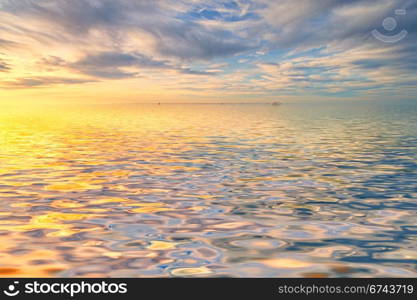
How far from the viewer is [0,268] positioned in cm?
636

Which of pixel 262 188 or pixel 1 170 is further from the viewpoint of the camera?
pixel 1 170

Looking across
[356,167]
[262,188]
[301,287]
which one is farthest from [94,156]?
[301,287]

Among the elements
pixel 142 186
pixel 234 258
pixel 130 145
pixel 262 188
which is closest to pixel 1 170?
pixel 142 186

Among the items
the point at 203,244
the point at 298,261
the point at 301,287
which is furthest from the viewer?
the point at 203,244

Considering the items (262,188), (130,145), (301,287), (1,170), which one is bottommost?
(301,287)

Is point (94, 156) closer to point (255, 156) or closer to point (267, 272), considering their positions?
point (255, 156)

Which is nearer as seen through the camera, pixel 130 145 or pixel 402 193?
pixel 402 193

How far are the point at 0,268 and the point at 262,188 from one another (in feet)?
27.3

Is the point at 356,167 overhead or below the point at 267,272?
overhead

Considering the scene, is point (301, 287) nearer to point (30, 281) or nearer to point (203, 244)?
point (203, 244)

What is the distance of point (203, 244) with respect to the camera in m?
7.53

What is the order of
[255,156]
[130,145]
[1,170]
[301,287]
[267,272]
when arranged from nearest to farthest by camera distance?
[301,287] < [267,272] < [1,170] < [255,156] < [130,145]

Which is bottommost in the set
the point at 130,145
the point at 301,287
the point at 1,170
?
the point at 301,287

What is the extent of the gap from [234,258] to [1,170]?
43.2 feet
